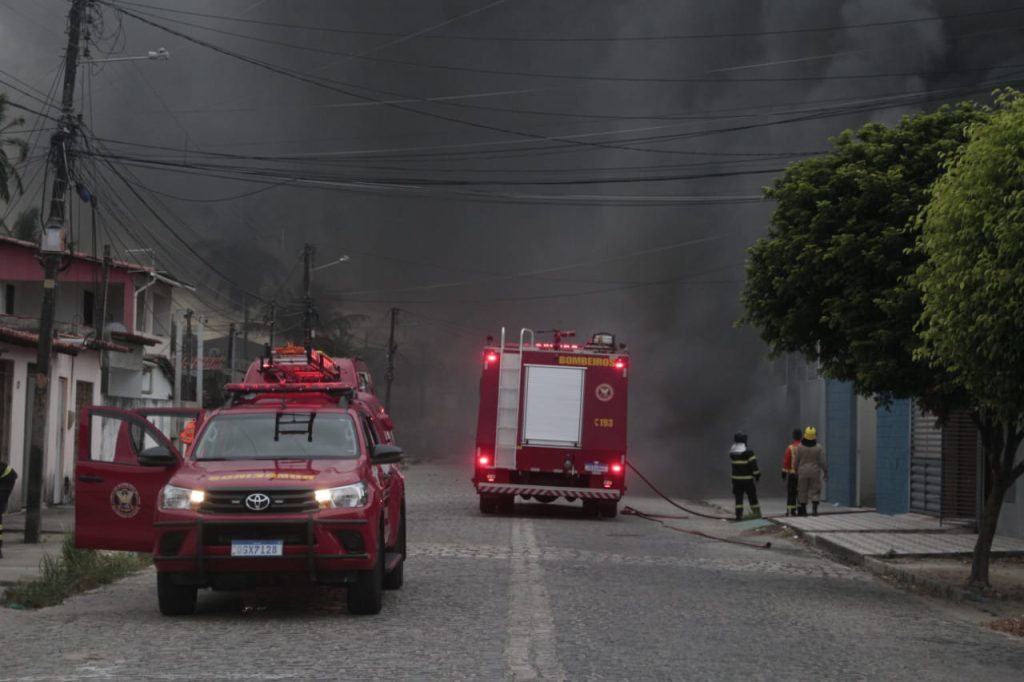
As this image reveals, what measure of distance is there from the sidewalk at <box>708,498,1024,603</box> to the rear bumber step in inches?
128

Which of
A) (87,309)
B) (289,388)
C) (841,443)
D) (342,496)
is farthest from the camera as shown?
(87,309)

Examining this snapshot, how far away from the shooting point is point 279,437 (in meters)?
11.4

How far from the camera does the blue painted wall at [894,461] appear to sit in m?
25.9

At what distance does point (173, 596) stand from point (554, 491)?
45.2 ft

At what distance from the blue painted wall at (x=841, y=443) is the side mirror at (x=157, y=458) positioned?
2052cm

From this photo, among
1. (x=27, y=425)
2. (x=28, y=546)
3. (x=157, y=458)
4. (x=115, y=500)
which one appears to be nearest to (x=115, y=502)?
(x=115, y=500)

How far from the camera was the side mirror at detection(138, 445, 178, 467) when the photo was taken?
10.9 meters

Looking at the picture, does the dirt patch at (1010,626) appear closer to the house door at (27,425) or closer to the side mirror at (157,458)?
the side mirror at (157,458)

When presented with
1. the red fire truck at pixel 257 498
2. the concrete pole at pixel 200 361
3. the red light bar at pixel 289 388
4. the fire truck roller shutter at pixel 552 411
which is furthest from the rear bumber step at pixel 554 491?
the concrete pole at pixel 200 361

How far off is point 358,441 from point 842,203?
20.6 feet

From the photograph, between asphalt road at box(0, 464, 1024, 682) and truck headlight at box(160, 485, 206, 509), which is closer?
asphalt road at box(0, 464, 1024, 682)

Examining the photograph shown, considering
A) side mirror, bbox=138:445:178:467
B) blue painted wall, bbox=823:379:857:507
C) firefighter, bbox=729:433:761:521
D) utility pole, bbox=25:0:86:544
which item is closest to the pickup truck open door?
side mirror, bbox=138:445:178:467

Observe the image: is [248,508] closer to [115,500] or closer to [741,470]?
[115,500]

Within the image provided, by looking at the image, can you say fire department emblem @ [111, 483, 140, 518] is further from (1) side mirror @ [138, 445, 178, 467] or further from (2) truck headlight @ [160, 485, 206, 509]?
(2) truck headlight @ [160, 485, 206, 509]
